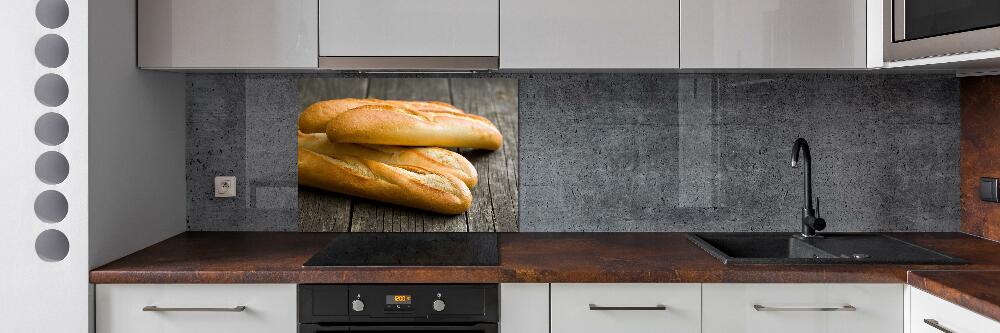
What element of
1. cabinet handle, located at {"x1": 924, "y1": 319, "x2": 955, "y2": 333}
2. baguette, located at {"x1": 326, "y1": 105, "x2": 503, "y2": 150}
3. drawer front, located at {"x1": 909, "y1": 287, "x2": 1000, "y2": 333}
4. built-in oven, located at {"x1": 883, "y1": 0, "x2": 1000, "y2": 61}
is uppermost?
built-in oven, located at {"x1": 883, "y1": 0, "x2": 1000, "y2": 61}

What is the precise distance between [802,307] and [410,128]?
1326mm

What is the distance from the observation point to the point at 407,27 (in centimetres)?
217

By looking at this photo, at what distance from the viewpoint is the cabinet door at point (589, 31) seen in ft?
7.13

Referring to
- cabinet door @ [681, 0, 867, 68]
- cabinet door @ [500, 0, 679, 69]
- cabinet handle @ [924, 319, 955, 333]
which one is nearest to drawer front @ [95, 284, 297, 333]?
cabinet door @ [500, 0, 679, 69]

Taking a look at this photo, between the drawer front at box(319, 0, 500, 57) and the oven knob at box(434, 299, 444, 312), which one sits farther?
the drawer front at box(319, 0, 500, 57)

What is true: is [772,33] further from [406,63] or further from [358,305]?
[358,305]

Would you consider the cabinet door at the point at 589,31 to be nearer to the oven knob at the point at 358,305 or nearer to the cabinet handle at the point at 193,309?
the oven knob at the point at 358,305

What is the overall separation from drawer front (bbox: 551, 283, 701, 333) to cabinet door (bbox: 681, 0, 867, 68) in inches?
27.4

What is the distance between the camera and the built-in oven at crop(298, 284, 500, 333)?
189 centimetres

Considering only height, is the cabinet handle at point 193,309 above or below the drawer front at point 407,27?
below

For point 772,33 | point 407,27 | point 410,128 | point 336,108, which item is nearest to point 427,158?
point 410,128

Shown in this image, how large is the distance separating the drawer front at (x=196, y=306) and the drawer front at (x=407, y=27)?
0.72 m

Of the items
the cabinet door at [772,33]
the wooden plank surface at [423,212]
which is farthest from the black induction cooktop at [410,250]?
the cabinet door at [772,33]

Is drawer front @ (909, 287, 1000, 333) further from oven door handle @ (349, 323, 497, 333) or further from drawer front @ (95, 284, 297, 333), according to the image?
drawer front @ (95, 284, 297, 333)
